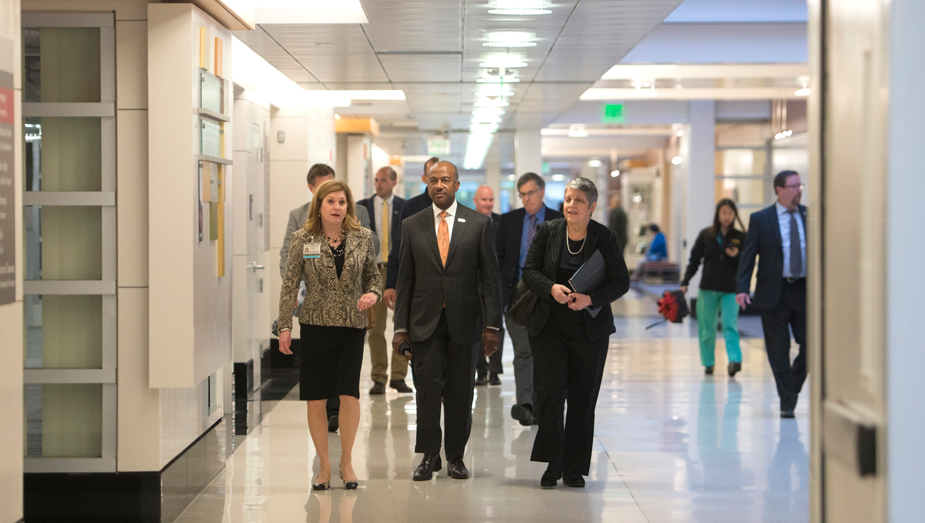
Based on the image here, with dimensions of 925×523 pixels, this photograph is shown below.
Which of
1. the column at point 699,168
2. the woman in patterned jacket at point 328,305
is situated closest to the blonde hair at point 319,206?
the woman in patterned jacket at point 328,305

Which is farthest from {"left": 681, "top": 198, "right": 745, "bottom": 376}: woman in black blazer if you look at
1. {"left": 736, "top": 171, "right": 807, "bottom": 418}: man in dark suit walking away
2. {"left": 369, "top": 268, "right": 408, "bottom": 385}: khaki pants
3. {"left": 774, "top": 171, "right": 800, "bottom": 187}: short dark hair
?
{"left": 369, "top": 268, "right": 408, "bottom": 385}: khaki pants

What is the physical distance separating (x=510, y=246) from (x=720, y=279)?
3034 mm

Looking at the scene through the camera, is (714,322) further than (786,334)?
Yes

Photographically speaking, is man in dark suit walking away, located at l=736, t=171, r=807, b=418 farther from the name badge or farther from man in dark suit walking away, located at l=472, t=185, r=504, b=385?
the name badge

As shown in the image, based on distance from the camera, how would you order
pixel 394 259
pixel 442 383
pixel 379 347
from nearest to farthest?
pixel 442 383 < pixel 394 259 < pixel 379 347

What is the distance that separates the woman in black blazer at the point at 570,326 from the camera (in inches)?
190

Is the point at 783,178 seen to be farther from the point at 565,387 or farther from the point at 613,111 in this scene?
the point at 613,111

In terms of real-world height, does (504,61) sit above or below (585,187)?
above

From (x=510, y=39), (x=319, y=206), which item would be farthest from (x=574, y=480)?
(x=510, y=39)

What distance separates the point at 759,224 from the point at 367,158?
12.2m

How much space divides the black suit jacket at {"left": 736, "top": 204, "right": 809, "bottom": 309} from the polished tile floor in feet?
3.17

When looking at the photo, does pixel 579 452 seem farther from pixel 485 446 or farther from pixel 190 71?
pixel 190 71

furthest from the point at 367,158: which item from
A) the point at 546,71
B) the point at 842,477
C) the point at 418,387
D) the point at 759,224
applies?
the point at 842,477

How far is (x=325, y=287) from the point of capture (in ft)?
16.0
